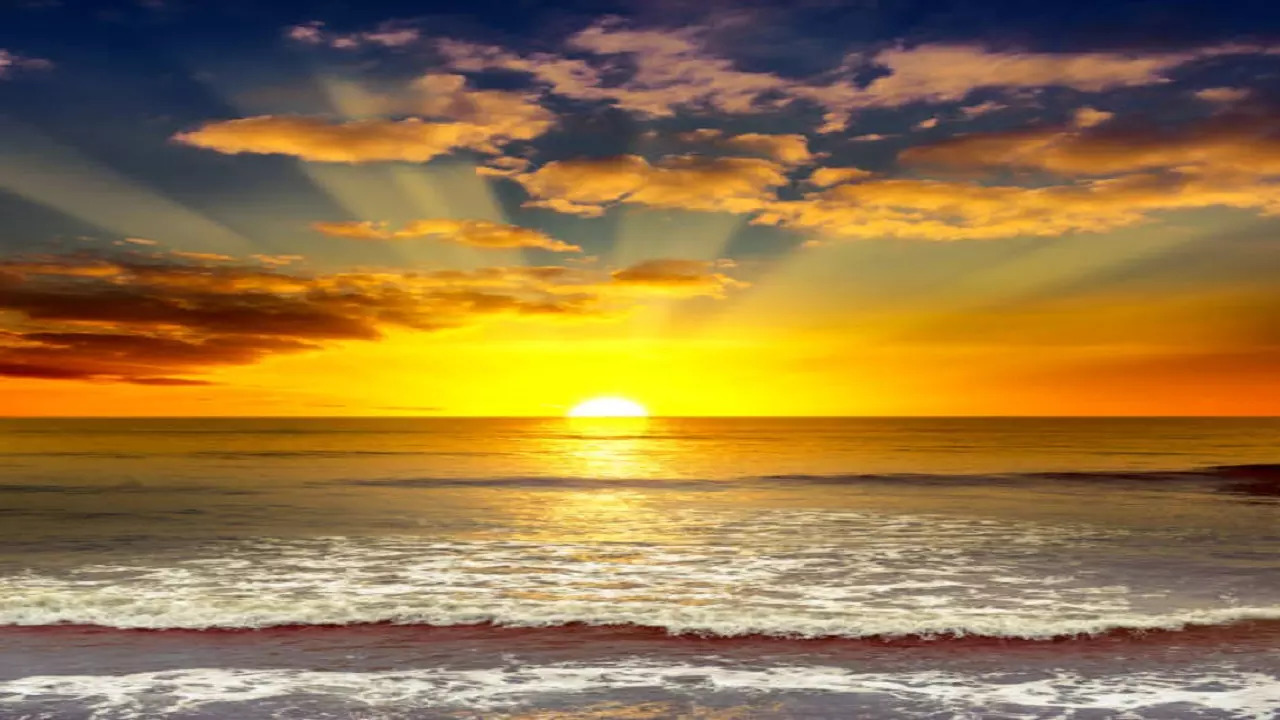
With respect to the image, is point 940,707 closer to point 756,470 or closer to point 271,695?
point 271,695

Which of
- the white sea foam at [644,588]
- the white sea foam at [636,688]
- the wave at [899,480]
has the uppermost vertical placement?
the white sea foam at [636,688]

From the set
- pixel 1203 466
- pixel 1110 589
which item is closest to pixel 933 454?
pixel 1203 466

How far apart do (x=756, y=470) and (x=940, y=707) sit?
210 feet

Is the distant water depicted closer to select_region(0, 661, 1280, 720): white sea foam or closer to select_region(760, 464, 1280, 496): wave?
select_region(0, 661, 1280, 720): white sea foam

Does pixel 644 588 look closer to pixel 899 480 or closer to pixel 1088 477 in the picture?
pixel 899 480

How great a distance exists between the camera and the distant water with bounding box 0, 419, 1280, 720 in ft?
48.6

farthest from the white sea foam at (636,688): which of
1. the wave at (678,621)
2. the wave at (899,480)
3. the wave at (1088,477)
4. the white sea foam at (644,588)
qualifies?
the wave at (1088,477)

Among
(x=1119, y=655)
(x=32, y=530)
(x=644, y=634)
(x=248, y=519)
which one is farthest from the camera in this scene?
(x=248, y=519)

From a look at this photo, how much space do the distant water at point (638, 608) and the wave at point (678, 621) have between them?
9 cm

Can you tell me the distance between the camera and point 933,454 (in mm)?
105000

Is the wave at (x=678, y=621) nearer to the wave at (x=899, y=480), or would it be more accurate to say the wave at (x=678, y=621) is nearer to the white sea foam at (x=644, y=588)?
the white sea foam at (x=644, y=588)

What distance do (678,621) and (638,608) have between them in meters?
1.58

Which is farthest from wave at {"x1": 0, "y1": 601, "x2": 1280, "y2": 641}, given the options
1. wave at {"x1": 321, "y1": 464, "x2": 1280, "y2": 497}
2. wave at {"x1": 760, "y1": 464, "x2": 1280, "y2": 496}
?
wave at {"x1": 760, "y1": 464, "x2": 1280, "y2": 496}

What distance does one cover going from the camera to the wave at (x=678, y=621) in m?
19.4
